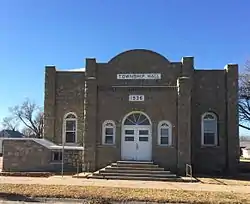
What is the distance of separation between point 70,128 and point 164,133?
269 inches

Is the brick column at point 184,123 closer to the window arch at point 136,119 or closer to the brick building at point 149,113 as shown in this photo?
the brick building at point 149,113

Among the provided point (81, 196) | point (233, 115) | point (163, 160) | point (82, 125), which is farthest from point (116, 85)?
point (81, 196)

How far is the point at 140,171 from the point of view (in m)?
22.3

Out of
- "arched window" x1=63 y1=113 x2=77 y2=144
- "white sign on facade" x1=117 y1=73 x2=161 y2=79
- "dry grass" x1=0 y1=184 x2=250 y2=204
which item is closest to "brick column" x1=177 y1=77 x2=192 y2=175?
"white sign on facade" x1=117 y1=73 x2=161 y2=79

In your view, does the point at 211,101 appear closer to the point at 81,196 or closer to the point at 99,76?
the point at 99,76

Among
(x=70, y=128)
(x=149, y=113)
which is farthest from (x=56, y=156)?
(x=149, y=113)

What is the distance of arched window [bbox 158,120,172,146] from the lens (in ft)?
79.6

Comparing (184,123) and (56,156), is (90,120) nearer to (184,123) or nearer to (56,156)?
(56,156)

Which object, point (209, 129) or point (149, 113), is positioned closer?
point (149, 113)

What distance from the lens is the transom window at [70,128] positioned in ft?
88.2

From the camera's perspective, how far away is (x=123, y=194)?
14344 millimetres

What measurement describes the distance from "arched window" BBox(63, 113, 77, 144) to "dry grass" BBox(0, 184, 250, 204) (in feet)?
35.5

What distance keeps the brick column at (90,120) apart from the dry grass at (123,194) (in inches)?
320

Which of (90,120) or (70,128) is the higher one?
(90,120)
